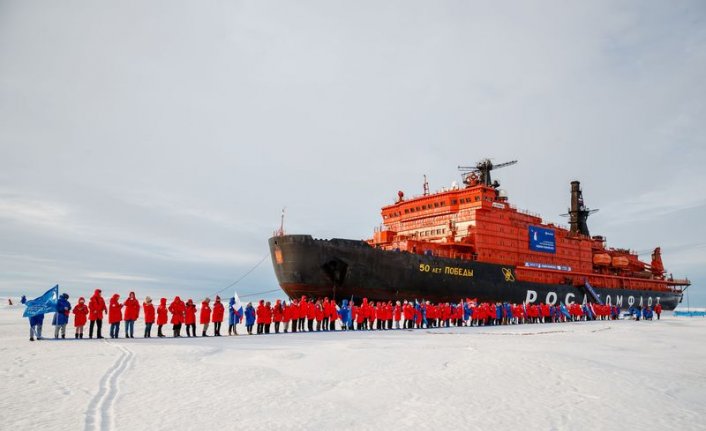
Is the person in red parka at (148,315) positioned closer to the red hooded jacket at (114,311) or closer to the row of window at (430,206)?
the red hooded jacket at (114,311)

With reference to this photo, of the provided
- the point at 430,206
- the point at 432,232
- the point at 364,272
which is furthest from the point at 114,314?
the point at 430,206

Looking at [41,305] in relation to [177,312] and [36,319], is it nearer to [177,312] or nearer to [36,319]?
[36,319]

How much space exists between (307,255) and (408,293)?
605 cm

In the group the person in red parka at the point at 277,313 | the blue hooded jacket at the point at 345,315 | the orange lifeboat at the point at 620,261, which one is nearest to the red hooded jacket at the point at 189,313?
the person in red parka at the point at 277,313

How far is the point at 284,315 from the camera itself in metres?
15.6

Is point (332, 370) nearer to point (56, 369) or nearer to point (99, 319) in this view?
point (56, 369)

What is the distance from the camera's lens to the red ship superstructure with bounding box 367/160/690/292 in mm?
27609

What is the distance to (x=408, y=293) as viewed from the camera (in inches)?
913

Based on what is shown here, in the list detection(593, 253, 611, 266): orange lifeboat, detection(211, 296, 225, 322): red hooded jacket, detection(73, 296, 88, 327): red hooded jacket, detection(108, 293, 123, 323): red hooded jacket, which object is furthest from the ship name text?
detection(593, 253, 611, 266): orange lifeboat

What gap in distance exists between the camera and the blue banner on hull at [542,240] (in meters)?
31.5

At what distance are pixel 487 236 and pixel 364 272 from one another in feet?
35.0

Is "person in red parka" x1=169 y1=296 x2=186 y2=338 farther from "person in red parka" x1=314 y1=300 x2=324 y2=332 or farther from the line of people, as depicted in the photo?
"person in red parka" x1=314 y1=300 x2=324 y2=332

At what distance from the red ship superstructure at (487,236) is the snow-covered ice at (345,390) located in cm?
1642

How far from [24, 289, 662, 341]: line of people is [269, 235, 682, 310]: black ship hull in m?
2.02
